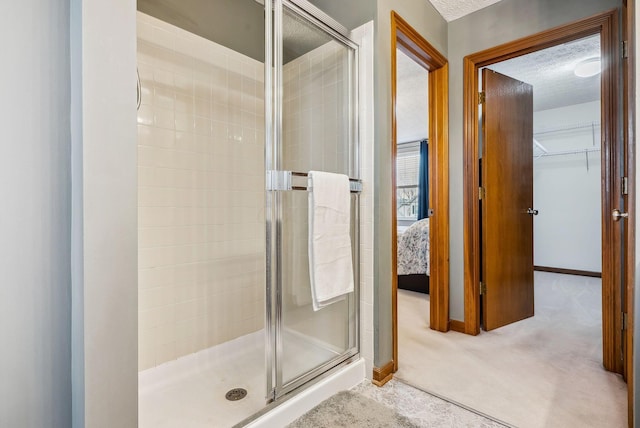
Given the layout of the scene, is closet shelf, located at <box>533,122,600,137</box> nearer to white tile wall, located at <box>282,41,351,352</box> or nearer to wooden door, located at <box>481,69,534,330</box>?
wooden door, located at <box>481,69,534,330</box>

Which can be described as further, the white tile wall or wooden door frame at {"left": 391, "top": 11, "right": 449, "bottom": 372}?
wooden door frame at {"left": 391, "top": 11, "right": 449, "bottom": 372}

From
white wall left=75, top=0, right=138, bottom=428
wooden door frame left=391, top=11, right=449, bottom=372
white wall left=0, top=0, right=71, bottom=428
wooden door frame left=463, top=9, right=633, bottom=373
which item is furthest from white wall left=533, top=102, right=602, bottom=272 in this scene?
white wall left=0, top=0, right=71, bottom=428

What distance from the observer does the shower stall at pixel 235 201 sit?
148 cm

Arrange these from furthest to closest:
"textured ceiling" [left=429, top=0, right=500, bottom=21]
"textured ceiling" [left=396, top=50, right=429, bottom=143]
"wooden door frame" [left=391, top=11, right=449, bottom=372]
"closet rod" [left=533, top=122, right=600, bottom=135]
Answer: "closet rod" [left=533, top=122, right=600, bottom=135] → "textured ceiling" [left=396, top=50, right=429, bottom=143] → "wooden door frame" [left=391, top=11, right=449, bottom=372] → "textured ceiling" [left=429, top=0, right=500, bottom=21]

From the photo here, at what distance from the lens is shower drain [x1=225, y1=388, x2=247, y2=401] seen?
64.0 inches

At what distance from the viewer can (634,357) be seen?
117 cm

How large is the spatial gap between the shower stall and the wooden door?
1.35m

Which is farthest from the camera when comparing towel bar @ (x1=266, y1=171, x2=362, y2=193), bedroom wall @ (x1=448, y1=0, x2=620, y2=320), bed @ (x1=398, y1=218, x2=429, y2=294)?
bed @ (x1=398, y1=218, x2=429, y2=294)

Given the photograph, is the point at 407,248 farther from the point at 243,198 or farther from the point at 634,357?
the point at 634,357

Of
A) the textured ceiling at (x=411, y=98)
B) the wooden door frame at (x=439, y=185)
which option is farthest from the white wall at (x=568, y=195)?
the wooden door frame at (x=439, y=185)

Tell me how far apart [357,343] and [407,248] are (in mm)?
1974

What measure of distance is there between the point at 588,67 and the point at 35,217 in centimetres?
440

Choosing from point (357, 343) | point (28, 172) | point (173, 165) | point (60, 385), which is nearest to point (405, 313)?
point (357, 343)

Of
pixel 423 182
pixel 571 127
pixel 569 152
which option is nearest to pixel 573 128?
pixel 571 127
